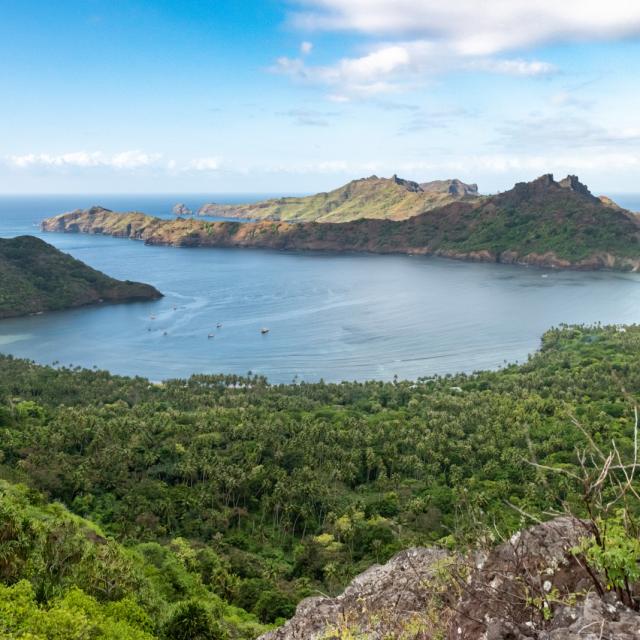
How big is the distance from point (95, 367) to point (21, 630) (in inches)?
3507

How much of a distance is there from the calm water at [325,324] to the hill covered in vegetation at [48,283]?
5916mm

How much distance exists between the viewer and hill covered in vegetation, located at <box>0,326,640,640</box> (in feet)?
83.8

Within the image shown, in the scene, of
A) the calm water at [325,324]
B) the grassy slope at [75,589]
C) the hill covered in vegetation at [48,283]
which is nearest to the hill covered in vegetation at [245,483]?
the grassy slope at [75,589]

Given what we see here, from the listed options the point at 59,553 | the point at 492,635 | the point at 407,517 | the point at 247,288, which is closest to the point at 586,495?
the point at 492,635

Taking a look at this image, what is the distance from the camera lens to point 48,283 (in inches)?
6201

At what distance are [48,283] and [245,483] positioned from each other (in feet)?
414

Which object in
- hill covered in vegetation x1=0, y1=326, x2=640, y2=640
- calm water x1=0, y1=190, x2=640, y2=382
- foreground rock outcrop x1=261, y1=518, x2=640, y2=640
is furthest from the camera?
calm water x1=0, y1=190, x2=640, y2=382

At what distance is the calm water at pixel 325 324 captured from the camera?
108062mm

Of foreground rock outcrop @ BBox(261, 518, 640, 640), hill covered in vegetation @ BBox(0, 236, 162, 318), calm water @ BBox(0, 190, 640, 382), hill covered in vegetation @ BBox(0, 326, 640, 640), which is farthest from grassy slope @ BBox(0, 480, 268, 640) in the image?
hill covered in vegetation @ BBox(0, 236, 162, 318)

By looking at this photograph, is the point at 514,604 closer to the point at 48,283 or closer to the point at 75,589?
the point at 75,589

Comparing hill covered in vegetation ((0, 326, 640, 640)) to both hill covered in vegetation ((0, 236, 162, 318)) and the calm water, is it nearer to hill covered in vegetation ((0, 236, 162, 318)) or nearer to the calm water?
the calm water

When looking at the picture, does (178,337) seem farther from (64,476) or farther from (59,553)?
(59,553)

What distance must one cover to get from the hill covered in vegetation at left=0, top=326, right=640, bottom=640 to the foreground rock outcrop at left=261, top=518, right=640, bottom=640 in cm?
117

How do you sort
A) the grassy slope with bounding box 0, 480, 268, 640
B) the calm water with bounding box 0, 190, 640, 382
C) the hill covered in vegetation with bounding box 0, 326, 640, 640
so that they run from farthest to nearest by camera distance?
the calm water with bounding box 0, 190, 640, 382 < the hill covered in vegetation with bounding box 0, 326, 640, 640 < the grassy slope with bounding box 0, 480, 268, 640
